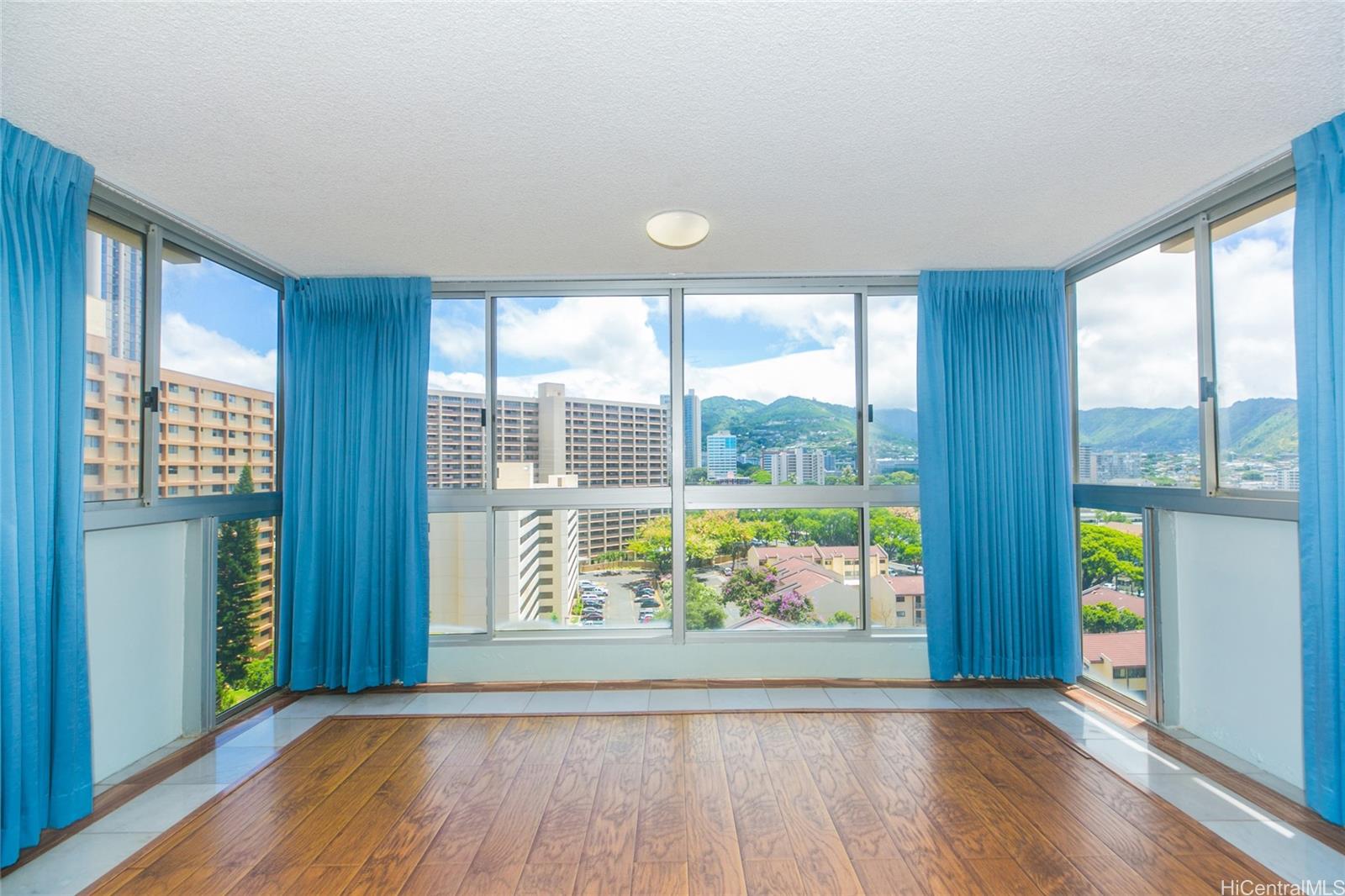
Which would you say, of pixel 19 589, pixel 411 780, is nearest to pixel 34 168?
pixel 19 589

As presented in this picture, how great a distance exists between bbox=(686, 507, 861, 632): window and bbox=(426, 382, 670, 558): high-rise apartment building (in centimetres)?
46

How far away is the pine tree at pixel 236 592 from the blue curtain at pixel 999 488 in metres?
3.88

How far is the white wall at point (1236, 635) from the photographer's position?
2.74m

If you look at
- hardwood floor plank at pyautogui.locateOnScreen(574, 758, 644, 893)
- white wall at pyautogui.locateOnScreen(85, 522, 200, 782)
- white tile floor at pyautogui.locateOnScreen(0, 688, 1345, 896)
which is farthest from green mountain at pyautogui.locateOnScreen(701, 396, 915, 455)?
white wall at pyautogui.locateOnScreen(85, 522, 200, 782)

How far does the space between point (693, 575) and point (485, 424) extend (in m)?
1.62

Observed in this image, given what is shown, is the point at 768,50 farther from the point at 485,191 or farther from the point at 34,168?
the point at 34,168

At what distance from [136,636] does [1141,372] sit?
197 inches

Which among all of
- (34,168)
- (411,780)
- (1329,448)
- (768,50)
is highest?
(768,50)

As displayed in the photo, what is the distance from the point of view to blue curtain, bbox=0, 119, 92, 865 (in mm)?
2221

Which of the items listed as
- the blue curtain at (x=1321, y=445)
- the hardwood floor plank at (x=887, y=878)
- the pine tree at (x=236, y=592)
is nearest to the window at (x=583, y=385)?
the pine tree at (x=236, y=592)

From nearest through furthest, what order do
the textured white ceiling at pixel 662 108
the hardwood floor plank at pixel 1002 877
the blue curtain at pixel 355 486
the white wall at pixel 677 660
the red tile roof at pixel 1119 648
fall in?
1. the textured white ceiling at pixel 662 108
2. the hardwood floor plank at pixel 1002 877
3. the red tile roof at pixel 1119 648
4. the blue curtain at pixel 355 486
5. the white wall at pixel 677 660

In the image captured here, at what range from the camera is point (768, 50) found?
1.97 metres

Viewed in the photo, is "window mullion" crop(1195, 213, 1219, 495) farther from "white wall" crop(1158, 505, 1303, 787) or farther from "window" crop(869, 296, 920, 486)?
"window" crop(869, 296, 920, 486)

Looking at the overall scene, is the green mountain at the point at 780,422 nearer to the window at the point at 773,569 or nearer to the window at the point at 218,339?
the window at the point at 773,569
